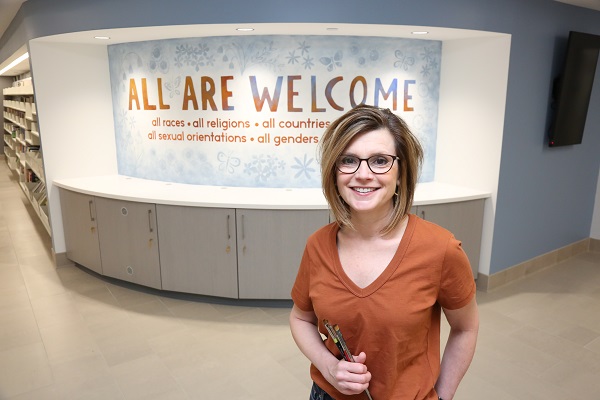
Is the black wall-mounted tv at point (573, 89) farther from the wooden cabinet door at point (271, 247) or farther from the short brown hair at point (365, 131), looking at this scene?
the short brown hair at point (365, 131)

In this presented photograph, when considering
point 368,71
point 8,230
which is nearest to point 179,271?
point 368,71

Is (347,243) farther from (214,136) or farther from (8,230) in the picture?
(8,230)

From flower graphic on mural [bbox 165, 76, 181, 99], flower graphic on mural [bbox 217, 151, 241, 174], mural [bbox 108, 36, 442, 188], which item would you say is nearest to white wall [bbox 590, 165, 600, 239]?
mural [bbox 108, 36, 442, 188]

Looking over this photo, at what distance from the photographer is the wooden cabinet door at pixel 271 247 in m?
3.88

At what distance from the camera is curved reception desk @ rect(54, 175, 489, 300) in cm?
392

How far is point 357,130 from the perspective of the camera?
1260 millimetres

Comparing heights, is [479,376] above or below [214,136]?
below

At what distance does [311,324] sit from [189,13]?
9.59ft

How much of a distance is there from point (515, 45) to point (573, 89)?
0.96 metres

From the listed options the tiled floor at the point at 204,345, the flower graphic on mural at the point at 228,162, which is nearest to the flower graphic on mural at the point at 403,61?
the flower graphic on mural at the point at 228,162

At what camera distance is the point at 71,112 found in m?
4.87

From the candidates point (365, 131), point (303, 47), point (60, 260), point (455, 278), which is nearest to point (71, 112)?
point (60, 260)

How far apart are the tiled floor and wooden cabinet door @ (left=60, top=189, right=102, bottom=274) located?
22cm

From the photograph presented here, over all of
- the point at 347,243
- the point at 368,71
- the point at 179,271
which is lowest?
the point at 179,271
